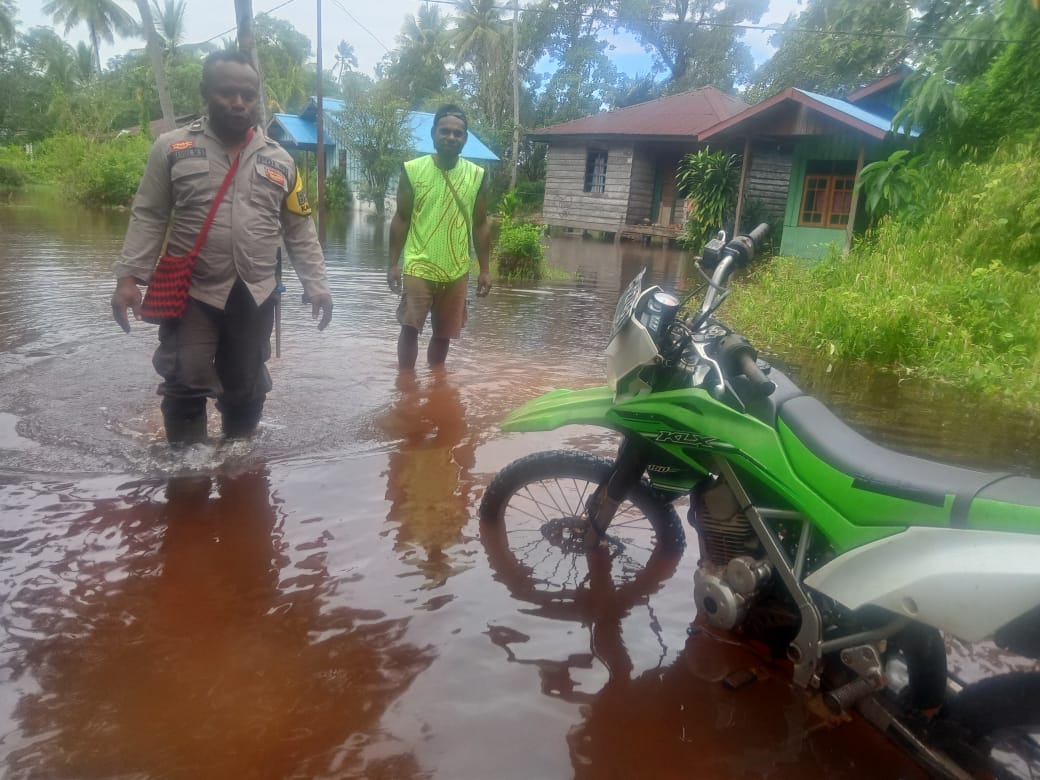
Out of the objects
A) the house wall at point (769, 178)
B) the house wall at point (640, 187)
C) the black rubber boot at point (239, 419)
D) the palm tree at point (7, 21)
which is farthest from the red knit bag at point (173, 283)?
the palm tree at point (7, 21)

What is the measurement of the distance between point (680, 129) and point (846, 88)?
34.3 feet

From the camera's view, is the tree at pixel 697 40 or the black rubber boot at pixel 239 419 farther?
the tree at pixel 697 40

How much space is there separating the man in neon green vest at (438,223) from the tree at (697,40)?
110 ft

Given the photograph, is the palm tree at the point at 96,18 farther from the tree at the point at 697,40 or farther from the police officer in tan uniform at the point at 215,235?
the police officer in tan uniform at the point at 215,235

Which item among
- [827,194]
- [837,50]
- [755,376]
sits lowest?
[755,376]

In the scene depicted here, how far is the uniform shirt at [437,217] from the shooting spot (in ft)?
17.3

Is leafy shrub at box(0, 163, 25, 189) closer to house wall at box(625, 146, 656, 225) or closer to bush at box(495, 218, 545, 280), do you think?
house wall at box(625, 146, 656, 225)

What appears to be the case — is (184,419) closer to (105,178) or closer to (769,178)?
(769,178)

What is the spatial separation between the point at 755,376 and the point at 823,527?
45cm

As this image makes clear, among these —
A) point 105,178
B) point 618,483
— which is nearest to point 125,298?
point 618,483

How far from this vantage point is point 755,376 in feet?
7.33

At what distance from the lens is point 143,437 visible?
14.4 ft

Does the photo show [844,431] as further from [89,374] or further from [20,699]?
[89,374]

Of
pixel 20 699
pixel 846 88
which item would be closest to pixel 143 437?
pixel 20 699
